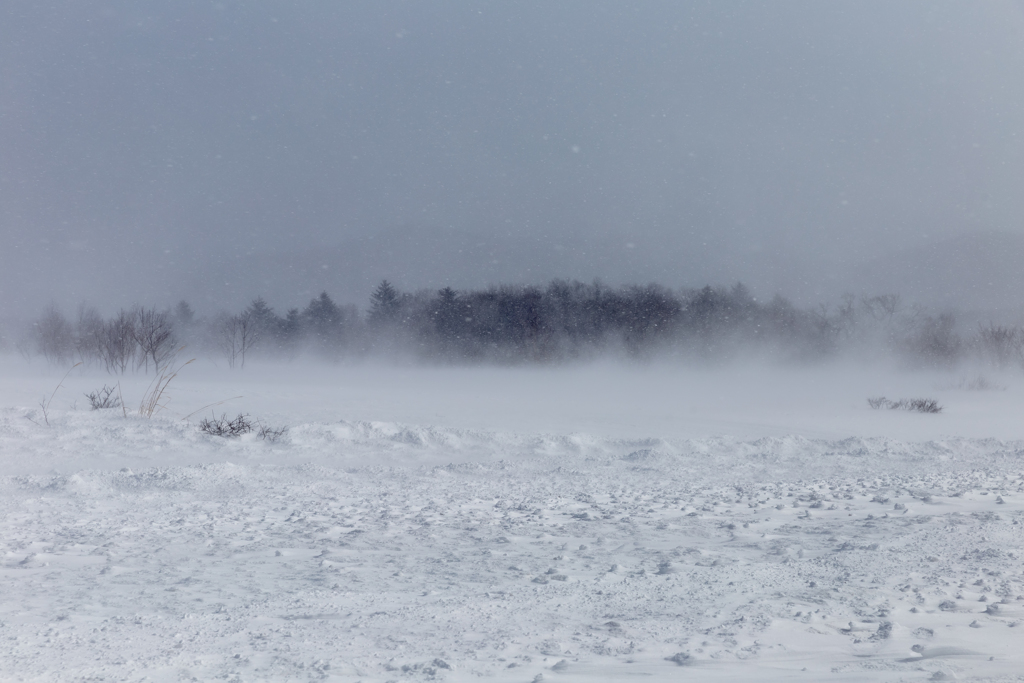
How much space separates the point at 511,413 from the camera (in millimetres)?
13820

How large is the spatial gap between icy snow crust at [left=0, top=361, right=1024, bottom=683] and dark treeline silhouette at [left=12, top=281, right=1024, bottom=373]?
2727 centimetres

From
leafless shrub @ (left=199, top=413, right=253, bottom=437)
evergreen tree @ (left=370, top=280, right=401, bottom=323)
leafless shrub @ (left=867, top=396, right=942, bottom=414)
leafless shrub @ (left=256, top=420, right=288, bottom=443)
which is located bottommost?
leafless shrub @ (left=867, top=396, right=942, bottom=414)

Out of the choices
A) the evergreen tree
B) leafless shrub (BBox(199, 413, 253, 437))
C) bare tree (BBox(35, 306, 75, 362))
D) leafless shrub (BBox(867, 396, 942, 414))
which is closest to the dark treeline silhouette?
the evergreen tree

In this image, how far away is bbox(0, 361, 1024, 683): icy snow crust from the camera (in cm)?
250

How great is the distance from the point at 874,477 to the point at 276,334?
39.2 metres

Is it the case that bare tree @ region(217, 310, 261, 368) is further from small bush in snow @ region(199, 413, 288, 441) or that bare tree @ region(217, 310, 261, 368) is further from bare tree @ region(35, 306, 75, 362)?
small bush in snow @ region(199, 413, 288, 441)

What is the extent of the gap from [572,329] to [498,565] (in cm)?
3642

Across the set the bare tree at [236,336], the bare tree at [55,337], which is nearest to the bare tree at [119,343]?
the bare tree at [55,337]

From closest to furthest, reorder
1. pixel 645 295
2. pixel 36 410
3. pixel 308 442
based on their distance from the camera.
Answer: pixel 308 442, pixel 36 410, pixel 645 295

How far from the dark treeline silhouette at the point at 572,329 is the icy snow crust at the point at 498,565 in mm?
27270

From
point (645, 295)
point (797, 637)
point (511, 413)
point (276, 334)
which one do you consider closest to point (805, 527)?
point (797, 637)

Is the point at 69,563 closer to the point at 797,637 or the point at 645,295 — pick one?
the point at 797,637

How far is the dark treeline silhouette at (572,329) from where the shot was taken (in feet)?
111

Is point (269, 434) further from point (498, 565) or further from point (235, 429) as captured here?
point (498, 565)
